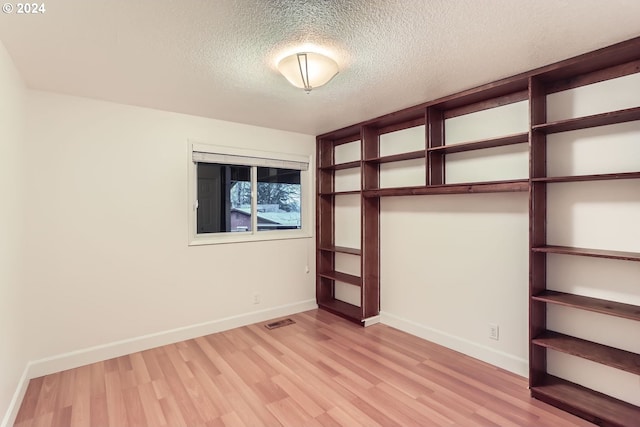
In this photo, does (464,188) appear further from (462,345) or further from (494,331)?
(462,345)

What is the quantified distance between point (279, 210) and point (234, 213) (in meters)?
0.63

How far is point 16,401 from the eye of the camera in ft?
6.94

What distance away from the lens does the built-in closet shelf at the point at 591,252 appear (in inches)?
73.6

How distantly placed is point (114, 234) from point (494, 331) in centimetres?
354

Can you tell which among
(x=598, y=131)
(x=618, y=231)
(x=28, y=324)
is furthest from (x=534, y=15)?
(x=28, y=324)

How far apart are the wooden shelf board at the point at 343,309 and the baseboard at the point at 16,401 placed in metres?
2.90

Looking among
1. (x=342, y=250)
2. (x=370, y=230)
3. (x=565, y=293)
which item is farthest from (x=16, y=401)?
(x=565, y=293)

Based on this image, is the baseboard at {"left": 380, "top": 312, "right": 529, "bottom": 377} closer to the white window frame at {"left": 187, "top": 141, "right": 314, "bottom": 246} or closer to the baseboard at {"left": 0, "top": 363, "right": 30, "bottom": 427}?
the white window frame at {"left": 187, "top": 141, "right": 314, "bottom": 246}

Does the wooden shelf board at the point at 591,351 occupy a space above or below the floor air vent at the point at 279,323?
above

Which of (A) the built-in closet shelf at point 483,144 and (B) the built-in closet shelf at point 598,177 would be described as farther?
(A) the built-in closet shelf at point 483,144

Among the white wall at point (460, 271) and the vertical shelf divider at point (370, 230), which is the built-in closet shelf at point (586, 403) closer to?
the white wall at point (460, 271)

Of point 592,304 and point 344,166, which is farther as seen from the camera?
Result: point 344,166

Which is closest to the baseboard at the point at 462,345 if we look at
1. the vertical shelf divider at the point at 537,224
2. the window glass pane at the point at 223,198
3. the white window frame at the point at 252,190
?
the vertical shelf divider at the point at 537,224

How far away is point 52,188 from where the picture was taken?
105 inches
